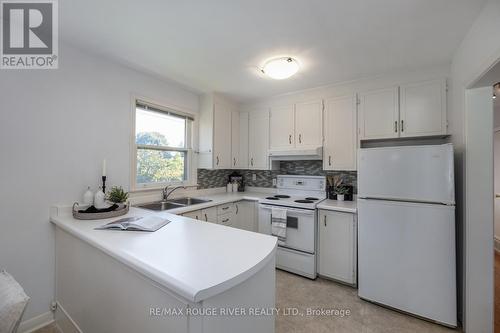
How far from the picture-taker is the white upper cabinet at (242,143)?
3506 millimetres

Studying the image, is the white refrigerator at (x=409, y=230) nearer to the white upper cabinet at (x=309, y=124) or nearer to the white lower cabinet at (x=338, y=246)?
the white lower cabinet at (x=338, y=246)

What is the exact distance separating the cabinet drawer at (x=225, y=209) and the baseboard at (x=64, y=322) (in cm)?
156

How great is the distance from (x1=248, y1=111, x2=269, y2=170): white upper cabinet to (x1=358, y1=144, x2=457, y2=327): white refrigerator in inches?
58.2

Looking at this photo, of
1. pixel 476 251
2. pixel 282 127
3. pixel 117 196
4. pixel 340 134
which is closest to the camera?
pixel 476 251

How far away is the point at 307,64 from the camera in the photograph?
222 cm

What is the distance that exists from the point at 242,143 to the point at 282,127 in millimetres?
761

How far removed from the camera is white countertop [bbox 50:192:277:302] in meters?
0.81

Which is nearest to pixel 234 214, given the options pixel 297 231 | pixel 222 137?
pixel 297 231

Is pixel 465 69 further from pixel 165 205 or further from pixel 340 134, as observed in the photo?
pixel 165 205

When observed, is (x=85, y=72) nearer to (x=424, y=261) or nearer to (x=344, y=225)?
(x=344, y=225)

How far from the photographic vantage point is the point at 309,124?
294 cm

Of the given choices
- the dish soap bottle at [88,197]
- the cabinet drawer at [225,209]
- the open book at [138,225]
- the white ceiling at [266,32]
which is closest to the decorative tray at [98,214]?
the dish soap bottle at [88,197]

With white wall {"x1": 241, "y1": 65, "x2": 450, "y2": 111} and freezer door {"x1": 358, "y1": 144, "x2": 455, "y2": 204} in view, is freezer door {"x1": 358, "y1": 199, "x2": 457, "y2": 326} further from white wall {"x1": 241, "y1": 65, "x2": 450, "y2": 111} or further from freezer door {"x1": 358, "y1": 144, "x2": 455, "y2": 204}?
white wall {"x1": 241, "y1": 65, "x2": 450, "y2": 111}

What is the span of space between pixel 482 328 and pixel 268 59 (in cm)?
289
